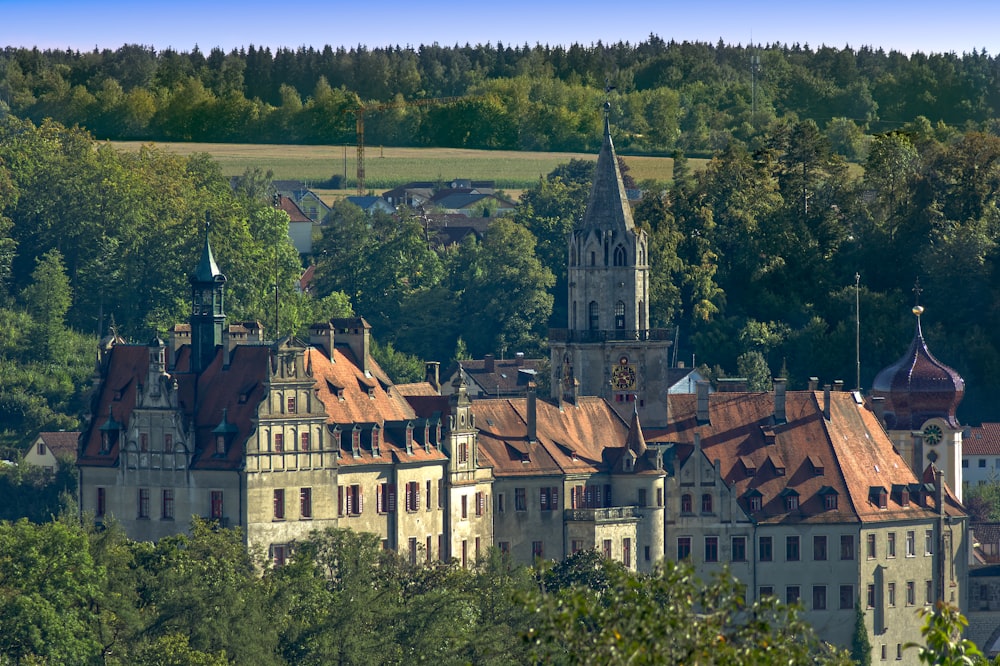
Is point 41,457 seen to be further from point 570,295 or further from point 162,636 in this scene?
point 162,636

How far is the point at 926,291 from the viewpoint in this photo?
174125 mm

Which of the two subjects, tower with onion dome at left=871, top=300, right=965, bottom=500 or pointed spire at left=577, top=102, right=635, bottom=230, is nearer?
pointed spire at left=577, top=102, right=635, bottom=230

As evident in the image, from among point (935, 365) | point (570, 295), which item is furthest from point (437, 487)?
point (935, 365)

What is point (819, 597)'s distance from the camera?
141m

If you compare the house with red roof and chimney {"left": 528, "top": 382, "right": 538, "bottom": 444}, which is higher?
chimney {"left": 528, "top": 382, "right": 538, "bottom": 444}

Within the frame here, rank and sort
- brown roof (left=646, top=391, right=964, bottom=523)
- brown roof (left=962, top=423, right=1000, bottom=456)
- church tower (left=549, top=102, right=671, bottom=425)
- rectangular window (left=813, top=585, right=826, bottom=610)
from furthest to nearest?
brown roof (left=962, top=423, right=1000, bottom=456) < church tower (left=549, top=102, right=671, bottom=425) < brown roof (left=646, top=391, right=964, bottom=523) < rectangular window (left=813, top=585, right=826, bottom=610)

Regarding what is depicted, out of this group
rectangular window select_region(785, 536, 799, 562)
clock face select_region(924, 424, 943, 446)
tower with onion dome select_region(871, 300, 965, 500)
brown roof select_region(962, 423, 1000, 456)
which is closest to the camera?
rectangular window select_region(785, 536, 799, 562)

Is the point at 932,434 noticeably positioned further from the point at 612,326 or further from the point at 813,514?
the point at 612,326

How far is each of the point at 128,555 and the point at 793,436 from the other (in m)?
32.9

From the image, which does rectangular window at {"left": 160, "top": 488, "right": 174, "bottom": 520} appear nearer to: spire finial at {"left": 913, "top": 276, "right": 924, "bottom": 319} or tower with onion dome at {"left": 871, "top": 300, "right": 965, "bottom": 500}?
tower with onion dome at {"left": 871, "top": 300, "right": 965, "bottom": 500}

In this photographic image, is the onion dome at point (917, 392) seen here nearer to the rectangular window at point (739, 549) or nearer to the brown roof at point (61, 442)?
the rectangular window at point (739, 549)

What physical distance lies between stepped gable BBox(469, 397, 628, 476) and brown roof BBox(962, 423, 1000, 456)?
33667 mm

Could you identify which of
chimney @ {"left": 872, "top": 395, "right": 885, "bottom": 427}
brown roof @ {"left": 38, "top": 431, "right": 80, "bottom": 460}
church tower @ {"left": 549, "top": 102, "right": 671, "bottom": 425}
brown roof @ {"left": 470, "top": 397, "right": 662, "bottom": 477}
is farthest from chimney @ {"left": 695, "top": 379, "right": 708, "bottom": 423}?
brown roof @ {"left": 38, "top": 431, "right": 80, "bottom": 460}

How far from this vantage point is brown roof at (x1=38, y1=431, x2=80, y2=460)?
553 feet
